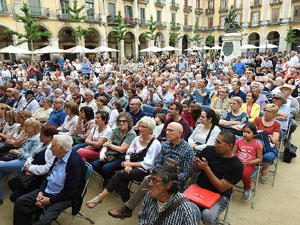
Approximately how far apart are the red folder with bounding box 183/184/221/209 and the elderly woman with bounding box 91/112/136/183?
1.32m

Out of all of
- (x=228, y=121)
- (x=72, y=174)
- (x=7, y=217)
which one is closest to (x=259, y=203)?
(x=228, y=121)

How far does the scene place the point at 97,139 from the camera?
3.99 meters

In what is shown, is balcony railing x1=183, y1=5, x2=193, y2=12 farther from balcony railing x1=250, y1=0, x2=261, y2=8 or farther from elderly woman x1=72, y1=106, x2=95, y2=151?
elderly woman x1=72, y1=106, x2=95, y2=151

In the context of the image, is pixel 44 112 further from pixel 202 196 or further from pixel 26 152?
pixel 202 196

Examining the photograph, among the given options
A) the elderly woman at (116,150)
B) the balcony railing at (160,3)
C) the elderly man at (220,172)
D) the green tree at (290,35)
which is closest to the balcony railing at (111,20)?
the balcony railing at (160,3)

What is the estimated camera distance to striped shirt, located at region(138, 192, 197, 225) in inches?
79.5

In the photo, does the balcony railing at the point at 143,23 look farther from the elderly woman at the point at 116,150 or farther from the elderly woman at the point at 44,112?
the elderly woman at the point at 116,150

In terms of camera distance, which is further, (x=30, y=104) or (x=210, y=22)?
(x=210, y=22)

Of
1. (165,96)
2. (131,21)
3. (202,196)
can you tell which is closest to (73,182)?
(202,196)

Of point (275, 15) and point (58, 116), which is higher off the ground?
point (275, 15)

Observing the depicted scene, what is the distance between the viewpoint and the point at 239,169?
2598 mm

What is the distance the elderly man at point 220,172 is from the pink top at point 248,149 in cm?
82

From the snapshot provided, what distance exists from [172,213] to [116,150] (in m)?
1.71

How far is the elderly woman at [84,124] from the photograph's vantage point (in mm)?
4328
